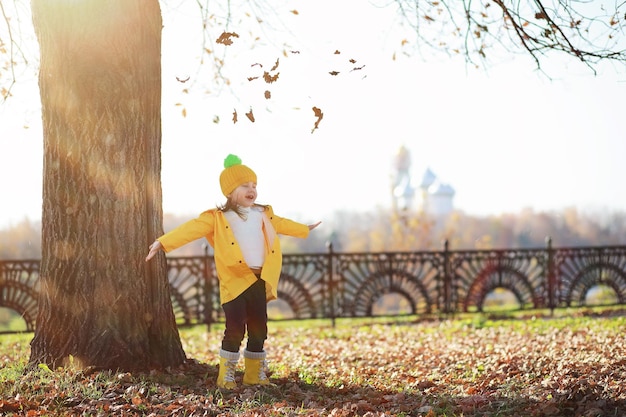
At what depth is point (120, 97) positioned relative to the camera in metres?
5.57

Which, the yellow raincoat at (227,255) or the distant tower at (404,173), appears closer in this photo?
the yellow raincoat at (227,255)

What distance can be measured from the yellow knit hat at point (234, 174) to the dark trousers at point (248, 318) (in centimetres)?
78

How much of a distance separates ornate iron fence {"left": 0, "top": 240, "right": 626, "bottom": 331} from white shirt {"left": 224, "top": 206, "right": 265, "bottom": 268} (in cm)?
688

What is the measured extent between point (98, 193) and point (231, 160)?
1.09 m

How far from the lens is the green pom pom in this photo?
5461 mm

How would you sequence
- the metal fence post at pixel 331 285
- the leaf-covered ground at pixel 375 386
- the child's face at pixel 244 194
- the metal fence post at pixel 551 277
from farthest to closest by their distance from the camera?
the metal fence post at pixel 551 277, the metal fence post at pixel 331 285, the child's face at pixel 244 194, the leaf-covered ground at pixel 375 386

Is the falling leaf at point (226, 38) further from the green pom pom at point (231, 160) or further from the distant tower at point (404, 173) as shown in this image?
the distant tower at point (404, 173)

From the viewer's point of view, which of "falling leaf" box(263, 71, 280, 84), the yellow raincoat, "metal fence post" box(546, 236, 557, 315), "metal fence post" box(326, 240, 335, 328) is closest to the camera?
the yellow raincoat

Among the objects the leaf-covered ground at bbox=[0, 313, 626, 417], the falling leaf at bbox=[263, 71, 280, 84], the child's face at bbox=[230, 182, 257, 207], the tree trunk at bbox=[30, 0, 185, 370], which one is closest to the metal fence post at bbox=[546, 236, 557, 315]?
the leaf-covered ground at bbox=[0, 313, 626, 417]

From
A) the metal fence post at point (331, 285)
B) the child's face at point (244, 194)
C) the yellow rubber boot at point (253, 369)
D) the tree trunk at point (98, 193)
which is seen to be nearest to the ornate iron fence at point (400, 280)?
the metal fence post at point (331, 285)

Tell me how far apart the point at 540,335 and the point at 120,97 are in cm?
647

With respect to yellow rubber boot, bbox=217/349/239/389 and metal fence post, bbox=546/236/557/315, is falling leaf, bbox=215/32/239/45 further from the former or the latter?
metal fence post, bbox=546/236/557/315

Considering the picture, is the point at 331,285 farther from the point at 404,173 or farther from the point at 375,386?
the point at 404,173

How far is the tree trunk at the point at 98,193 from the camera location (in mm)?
5531
